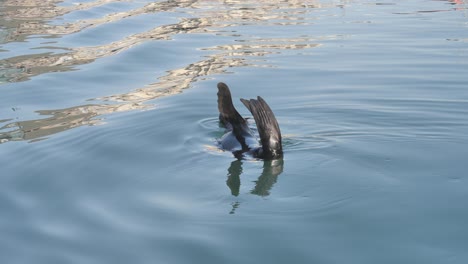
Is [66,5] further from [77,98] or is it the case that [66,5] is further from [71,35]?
[77,98]

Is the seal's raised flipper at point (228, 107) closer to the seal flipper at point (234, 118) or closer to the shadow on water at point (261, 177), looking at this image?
the seal flipper at point (234, 118)

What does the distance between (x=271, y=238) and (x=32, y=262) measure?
1286 mm

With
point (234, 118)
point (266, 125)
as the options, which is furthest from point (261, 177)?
point (234, 118)

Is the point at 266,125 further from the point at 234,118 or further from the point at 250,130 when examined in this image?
the point at 250,130

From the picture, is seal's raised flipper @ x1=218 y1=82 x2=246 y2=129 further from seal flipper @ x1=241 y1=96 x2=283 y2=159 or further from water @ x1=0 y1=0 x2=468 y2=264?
seal flipper @ x1=241 y1=96 x2=283 y2=159

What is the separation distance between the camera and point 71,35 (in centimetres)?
1181

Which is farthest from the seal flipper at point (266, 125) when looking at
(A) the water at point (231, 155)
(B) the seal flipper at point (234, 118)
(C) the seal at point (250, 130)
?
(B) the seal flipper at point (234, 118)

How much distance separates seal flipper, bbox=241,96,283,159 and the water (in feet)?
0.52

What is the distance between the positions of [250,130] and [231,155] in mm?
359

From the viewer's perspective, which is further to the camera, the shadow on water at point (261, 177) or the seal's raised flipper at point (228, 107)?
the seal's raised flipper at point (228, 107)

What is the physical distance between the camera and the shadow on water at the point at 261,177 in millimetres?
4812

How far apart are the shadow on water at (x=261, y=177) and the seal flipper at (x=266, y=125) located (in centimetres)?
9

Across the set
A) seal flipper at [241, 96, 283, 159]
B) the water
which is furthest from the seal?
the water

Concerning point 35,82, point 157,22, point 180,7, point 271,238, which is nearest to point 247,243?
point 271,238
